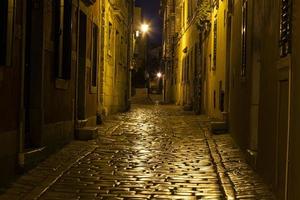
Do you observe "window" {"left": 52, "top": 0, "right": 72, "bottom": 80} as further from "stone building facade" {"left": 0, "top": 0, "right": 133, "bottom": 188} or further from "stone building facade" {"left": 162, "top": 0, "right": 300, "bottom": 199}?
"stone building facade" {"left": 162, "top": 0, "right": 300, "bottom": 199}

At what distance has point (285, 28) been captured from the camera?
6.10m

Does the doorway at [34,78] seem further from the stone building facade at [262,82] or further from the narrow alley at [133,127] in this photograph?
the stone building facade at [262,82]

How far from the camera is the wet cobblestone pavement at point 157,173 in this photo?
24.1ft

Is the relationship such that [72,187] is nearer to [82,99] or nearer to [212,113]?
[82,99]

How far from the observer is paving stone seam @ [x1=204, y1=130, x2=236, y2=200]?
24.2 ft

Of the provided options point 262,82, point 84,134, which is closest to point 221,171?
point 262,82

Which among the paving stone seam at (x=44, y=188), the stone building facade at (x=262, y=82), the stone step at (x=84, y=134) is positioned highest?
the stone building facade at (x=262, y=82)

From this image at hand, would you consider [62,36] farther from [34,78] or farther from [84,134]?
[84,134]

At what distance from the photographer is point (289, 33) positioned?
232 inches

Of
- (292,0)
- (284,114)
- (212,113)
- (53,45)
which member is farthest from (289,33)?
(212,113)

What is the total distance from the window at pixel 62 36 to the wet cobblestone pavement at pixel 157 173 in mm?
1753

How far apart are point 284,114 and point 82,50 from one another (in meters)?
8.92

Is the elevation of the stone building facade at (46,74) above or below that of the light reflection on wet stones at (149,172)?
above

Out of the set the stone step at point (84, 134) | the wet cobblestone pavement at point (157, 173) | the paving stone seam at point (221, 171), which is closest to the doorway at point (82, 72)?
the wet cobblestone pavement at point (157, 173)
